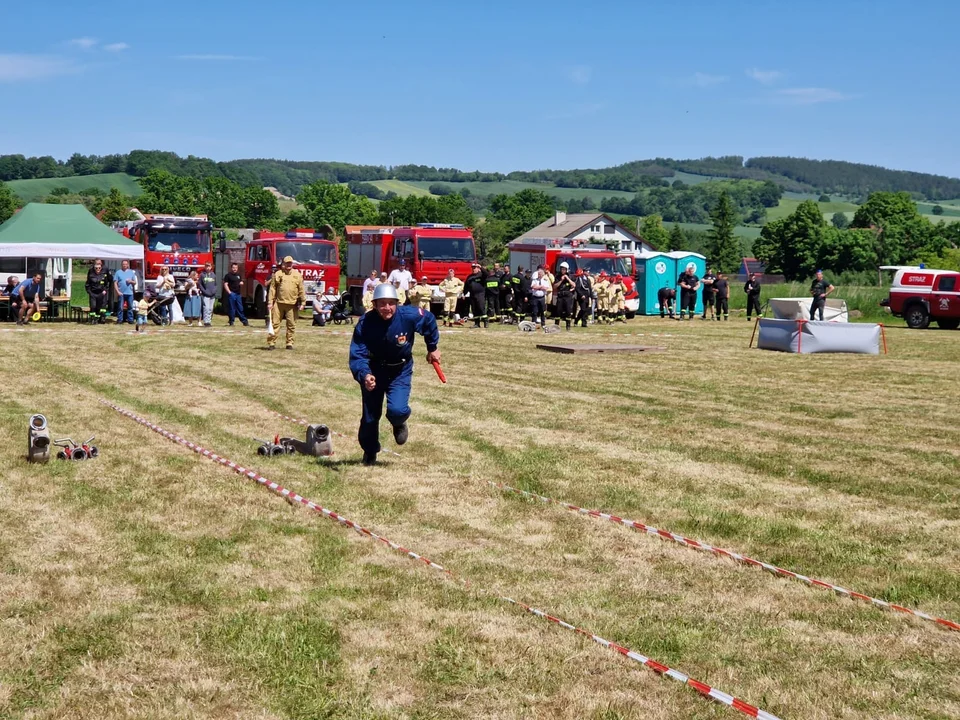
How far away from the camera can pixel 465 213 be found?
591 feet

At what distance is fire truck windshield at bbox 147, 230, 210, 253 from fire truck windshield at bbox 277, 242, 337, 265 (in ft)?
10.4

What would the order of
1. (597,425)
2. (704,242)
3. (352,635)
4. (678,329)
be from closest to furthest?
(352,635) → (597,425) → (678,329) → (704,242)

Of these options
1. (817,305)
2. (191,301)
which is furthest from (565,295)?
(191,301)

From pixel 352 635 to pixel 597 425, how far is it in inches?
324

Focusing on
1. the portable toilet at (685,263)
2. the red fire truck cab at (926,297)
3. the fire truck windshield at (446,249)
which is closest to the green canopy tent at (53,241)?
the fire truck windshield at (446,249)

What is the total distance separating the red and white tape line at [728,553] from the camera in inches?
272

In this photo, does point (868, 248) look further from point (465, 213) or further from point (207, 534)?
point (207, 534)

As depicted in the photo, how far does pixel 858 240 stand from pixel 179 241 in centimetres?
11616

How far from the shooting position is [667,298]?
40.5m

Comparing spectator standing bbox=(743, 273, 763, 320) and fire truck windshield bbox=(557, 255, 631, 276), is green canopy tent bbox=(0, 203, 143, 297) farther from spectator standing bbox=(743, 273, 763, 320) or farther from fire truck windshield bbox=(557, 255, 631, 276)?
spectator standing bbox=(743, 273, 763, 320)

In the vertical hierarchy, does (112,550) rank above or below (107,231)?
below

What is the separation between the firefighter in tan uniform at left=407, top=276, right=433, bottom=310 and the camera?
30888 mm

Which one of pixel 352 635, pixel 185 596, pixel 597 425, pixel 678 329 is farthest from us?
pixel 678 329

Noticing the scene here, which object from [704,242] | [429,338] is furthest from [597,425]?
[704,242]
